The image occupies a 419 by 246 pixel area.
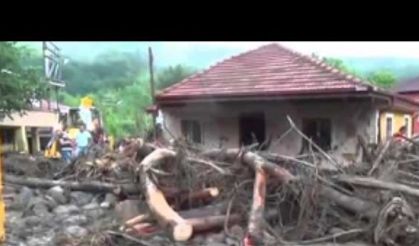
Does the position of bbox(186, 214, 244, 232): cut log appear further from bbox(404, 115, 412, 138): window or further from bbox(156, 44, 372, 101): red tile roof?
bbox(404, 115, 412, 138): window

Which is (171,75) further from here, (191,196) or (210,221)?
(210,221)

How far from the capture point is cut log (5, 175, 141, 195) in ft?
11.0

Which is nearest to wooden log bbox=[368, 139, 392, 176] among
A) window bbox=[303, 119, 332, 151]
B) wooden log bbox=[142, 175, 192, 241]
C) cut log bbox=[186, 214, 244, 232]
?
window bbox=[303, 119, 332, 151]

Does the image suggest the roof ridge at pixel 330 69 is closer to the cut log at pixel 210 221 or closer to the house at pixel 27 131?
the cut log at pixel 210 221

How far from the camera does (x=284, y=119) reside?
124 inches

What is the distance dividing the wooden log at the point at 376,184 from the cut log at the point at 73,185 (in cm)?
130

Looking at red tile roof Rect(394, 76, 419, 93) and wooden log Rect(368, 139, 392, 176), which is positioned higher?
red tile roof Rect(394, 76, 419, 93)

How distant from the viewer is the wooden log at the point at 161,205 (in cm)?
247

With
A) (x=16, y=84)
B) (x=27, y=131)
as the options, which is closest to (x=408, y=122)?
(x=27, y=131)

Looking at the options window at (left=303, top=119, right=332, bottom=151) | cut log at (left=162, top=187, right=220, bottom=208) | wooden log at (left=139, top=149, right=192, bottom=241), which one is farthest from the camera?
window at (left=303, top=119, right=332, bottom=151)

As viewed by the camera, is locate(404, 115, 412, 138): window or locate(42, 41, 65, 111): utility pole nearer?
locate(42, 41, 65, 111): utility pole

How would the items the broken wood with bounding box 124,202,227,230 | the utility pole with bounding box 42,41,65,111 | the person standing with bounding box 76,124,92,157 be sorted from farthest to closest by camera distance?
the person standing with bounding box 76,124,92,157, the broken wood with bounding box 124,202,227,230, the utility pole with bounding box 42,41,65,111

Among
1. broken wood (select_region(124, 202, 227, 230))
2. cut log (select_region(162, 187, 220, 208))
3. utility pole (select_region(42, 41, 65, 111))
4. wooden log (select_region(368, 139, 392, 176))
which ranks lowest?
broken wood (select_region(124, 202, 227, 230))

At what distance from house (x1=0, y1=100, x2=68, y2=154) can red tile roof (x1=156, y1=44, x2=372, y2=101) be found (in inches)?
27.6
